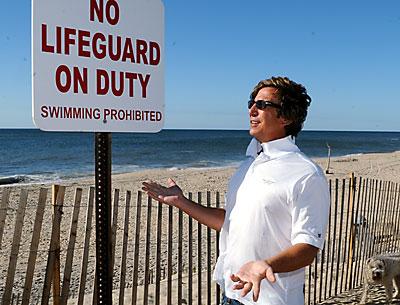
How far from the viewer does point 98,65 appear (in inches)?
81.0

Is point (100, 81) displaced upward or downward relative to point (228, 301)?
upward

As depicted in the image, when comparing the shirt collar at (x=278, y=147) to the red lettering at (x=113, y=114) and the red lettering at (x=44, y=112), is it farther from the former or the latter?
the red lettering at (x=44, y=112)

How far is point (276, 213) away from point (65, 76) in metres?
1.06

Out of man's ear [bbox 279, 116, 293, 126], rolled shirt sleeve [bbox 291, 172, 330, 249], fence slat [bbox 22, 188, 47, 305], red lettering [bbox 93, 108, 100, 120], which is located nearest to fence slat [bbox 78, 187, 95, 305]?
fence slat [bbox 22, 188, 47, 305]

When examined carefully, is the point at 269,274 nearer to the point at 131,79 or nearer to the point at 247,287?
the point at 247,287

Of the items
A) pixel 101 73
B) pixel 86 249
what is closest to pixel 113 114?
pixel 101 73

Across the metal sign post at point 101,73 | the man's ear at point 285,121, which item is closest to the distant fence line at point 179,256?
the metal sign post at point 101,73

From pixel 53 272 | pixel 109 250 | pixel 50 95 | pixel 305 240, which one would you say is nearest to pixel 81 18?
pixel 50 95

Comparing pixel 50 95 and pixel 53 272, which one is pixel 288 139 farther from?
pixel 53 272

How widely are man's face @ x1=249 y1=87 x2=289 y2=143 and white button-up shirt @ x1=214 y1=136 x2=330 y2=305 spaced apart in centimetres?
5

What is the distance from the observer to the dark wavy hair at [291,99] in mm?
2283

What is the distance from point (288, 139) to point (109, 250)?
39.1 inches

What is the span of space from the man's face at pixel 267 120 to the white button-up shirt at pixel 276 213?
45 mm

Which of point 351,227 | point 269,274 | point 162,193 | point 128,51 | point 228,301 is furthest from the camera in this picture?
point 351,227
